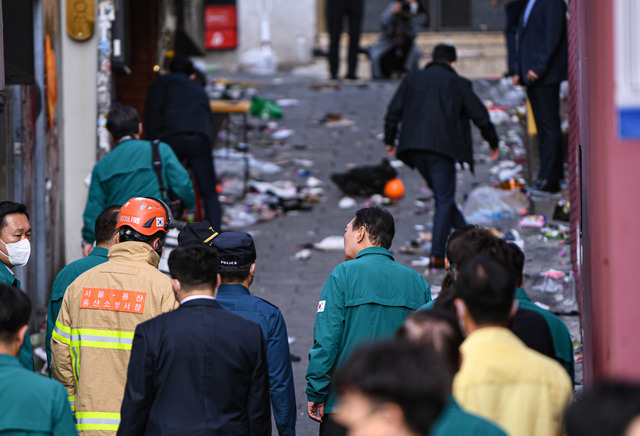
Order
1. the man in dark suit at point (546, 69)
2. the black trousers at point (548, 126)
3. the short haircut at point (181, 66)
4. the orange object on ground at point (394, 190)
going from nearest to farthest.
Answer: the short haircut at point (181, 66)
the man in dark suit at point (546, 69)
the black trousers at point (548, 126)
the orange object on ground at point (394, 190)

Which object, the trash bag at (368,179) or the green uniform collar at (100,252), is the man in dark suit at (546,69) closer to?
the trash bag at (368,179)

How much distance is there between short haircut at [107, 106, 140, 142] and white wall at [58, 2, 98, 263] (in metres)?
1.82

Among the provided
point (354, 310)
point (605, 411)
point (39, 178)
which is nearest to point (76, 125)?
point (39, 178)

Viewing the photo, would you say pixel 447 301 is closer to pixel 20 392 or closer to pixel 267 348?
pixel 267 348

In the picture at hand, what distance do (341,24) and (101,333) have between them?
14579 mm

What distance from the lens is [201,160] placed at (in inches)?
383

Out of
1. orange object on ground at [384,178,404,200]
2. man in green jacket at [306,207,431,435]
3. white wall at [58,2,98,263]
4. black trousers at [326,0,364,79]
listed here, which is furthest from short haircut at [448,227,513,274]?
black trousers at [326,0,364,79]

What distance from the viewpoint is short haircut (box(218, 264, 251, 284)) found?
4625 millimetres

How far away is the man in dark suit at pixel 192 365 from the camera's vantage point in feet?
12.8

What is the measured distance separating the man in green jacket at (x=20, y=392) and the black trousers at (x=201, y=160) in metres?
6.06

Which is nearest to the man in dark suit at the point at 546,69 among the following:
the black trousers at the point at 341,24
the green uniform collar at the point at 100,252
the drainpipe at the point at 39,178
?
the drainpipe at the point at 39,178

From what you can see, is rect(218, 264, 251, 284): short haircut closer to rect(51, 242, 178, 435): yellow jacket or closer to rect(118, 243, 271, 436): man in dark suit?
rect(51, 242, 178, 435): yellow jacket

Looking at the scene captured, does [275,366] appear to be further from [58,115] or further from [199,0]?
[199,0]

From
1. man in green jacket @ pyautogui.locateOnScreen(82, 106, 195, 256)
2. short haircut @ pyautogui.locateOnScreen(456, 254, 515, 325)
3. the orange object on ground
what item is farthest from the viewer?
the orange object on ground
